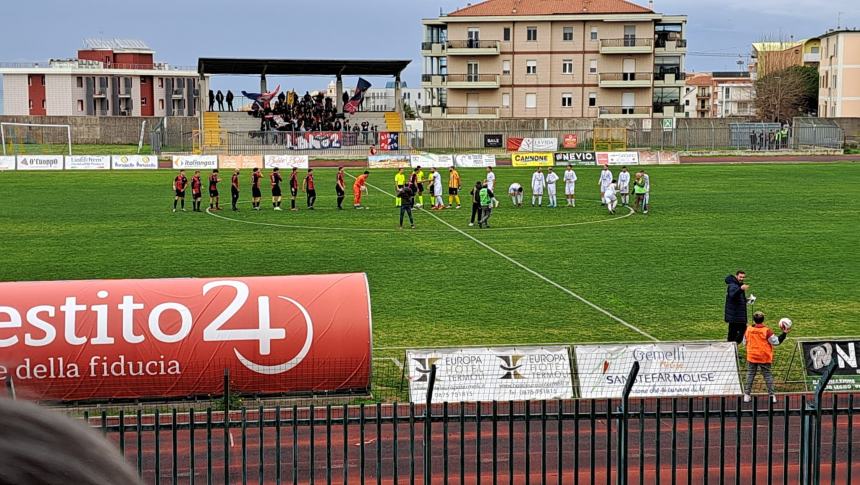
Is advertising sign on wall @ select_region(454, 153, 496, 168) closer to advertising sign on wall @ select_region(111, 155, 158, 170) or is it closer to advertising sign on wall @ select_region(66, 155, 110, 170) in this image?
advertising sign on wall @ select_region(111, 155, 158, 170)

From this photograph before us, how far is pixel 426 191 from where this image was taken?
47594mm

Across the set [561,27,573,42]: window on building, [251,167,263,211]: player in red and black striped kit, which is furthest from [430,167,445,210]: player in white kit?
[561,27,573,42]: window on building

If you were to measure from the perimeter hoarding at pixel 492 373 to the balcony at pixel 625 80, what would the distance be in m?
76.6

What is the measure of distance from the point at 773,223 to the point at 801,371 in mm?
21433

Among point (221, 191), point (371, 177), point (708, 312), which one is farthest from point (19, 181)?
point (708, 312)

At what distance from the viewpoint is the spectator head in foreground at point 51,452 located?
1.16m

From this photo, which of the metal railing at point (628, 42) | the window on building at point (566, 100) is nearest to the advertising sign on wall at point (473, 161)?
the window on building at point (566, 100)

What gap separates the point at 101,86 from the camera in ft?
412

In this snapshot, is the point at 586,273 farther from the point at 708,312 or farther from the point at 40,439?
the point at 40,439

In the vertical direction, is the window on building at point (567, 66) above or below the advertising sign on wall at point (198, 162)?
above

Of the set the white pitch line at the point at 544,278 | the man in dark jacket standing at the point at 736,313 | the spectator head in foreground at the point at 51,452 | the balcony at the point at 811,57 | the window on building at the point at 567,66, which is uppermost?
the balcony at the point at 811,57

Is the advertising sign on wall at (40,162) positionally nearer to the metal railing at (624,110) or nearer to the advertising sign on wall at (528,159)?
the advertising sign on wall at (528,159)

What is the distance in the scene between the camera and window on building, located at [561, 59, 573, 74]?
9100 cm

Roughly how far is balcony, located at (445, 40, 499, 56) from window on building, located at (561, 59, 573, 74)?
5.48 m
